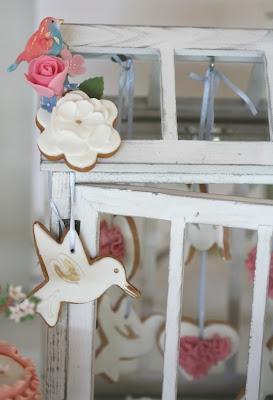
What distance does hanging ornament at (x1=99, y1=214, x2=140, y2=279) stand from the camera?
1134 millimetres

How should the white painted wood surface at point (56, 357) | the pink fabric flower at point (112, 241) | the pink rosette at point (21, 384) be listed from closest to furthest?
the pink rosette at point (21, 384), the white painted wood surface at point (56, 357), the pink fabric flower at point (112, 241)

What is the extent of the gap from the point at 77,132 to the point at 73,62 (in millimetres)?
88

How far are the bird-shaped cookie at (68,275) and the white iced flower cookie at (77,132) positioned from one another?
0.10 metres

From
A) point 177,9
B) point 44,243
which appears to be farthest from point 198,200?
point 177,9

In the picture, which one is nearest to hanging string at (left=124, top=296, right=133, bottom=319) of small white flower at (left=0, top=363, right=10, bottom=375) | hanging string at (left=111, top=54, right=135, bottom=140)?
hanging string at (left=111, top=54, right=135, bottom=140)

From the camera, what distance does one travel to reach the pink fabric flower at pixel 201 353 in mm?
1150

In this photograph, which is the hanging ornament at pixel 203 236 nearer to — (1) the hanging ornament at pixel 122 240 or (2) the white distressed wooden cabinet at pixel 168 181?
(1) the hanging ornament at pixel 122 240

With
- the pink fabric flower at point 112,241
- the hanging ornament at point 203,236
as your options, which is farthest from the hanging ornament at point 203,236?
the pink fabric flower at point 112,241

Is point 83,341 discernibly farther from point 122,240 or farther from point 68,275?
point 122,240

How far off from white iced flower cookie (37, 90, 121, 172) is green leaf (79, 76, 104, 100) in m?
0.02

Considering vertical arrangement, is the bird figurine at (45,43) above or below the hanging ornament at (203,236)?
above

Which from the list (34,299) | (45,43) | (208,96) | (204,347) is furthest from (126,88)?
(204,347)

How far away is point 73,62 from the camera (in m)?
0.80

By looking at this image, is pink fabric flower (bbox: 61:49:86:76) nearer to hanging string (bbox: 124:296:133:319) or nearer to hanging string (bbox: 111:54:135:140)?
hanging string (bbox: 111:54:135:140)
